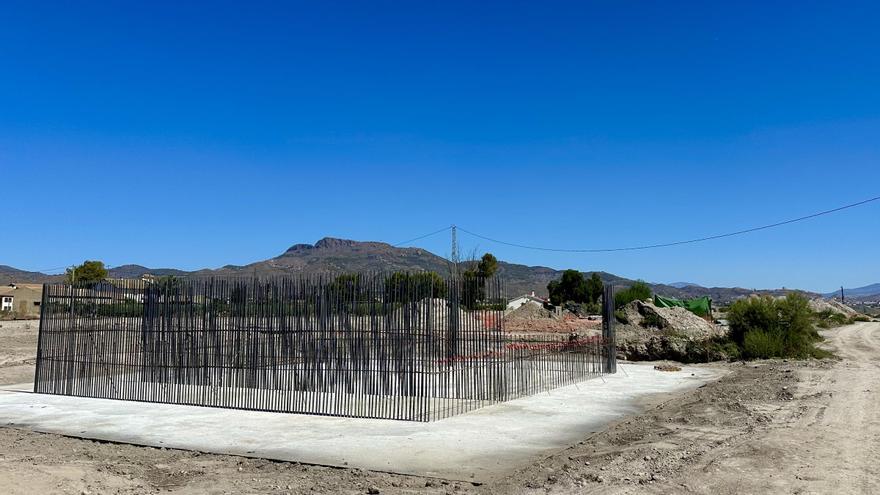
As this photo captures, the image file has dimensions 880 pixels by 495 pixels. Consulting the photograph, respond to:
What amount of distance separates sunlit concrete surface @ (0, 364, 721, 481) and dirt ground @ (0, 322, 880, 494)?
14.4 inches

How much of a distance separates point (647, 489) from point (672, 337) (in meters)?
17.8

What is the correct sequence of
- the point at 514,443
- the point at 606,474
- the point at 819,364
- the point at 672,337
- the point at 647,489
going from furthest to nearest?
the point at 672,337 < the point at 819,364 < the point at 514,443 < the point at 606,474 < the point at 647,489

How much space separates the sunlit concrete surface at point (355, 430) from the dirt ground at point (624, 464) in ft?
1.20

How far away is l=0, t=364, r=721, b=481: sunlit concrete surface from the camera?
24.3 feet

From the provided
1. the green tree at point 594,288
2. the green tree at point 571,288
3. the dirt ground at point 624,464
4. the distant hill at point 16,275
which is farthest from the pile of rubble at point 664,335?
the distant hill at point 16,275

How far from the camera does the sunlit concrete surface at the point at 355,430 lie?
7395 millimetres

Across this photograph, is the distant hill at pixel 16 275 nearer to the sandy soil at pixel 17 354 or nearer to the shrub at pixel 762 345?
the sandy soil at pixel 17 354

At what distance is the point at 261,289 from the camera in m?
11.5

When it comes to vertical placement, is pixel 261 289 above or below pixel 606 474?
above

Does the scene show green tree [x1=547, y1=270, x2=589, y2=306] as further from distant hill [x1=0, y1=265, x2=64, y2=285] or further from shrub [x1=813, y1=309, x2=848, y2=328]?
distant hill [x1=0, y1=265, x2=64, y2=285]

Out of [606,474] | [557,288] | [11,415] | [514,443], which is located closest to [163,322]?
[11,415]

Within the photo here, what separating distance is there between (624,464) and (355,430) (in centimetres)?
377

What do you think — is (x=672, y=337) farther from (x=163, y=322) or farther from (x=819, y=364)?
(x=163, y=322)

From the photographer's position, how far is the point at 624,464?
711 centimetres
